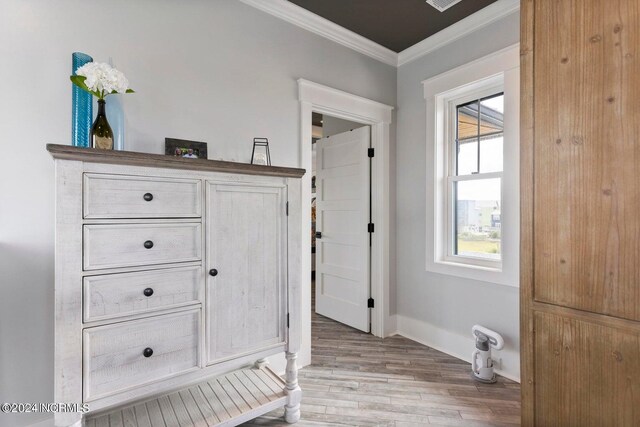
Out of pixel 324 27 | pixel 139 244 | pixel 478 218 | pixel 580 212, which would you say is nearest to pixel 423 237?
pixel 478 218

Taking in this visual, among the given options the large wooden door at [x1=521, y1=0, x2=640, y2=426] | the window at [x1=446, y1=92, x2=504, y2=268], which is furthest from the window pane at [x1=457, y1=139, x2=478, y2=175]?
the large wooden door at [x1=521, y1=0, x2=640, y2=426]

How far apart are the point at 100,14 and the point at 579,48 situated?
7.72ft

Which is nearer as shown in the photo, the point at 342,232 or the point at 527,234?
the point at 527,234

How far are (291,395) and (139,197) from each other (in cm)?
137

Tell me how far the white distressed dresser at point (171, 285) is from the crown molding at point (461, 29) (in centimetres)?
197

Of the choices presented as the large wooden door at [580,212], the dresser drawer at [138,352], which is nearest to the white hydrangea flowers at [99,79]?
the dresser drawer at [138,352]

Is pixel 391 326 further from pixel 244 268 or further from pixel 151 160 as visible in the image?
pixel 151 160

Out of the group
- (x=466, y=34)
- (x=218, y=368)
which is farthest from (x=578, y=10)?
(x=218, y=368)

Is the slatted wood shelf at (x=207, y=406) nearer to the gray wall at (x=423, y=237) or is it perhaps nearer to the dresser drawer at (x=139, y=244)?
the dresser drawer at (x=139, y=244)

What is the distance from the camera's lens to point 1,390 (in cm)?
152

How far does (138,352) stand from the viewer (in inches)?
54.4

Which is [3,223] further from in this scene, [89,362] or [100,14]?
[100,14]

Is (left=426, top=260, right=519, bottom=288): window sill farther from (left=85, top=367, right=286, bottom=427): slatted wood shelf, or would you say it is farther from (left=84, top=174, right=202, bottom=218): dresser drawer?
(left=84, top=174, right=202, bottom=218): dresser drawer

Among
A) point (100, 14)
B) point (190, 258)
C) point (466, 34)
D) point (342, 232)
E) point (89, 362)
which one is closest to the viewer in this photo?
point (89, 362)
